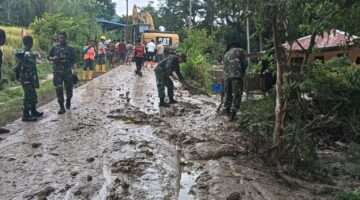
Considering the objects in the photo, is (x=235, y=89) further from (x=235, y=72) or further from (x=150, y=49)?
(x=150, y=49)

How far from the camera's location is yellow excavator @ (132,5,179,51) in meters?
27.2

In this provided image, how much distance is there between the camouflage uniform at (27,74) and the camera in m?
8.51

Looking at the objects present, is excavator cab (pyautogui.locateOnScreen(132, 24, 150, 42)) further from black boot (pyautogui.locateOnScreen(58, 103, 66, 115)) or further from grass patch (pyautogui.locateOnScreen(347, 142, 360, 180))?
grass patch (pyautogui.locateOnScreen(347, 142, 360, 180))

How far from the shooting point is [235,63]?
8930 mm

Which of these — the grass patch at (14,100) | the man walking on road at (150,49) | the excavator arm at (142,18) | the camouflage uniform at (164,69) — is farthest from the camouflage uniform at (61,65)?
the excavator arm at (142,18)

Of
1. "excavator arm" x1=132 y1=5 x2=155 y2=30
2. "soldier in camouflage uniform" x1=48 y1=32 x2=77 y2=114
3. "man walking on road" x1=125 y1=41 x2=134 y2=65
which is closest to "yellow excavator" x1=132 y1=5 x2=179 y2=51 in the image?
"excavator arm" x1=132 y1=5 x2=155 y2=30

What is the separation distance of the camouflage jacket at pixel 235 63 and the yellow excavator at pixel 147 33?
1614 cm

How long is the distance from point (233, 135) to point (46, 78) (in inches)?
476

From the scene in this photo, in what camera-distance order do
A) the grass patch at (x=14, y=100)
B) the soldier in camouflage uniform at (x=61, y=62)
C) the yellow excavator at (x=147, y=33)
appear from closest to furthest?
the soldier in camouflage uniform at (x=61, y=62), the grass patch at (x=14, y=100), the yellow excavator at (x=147, y=33)

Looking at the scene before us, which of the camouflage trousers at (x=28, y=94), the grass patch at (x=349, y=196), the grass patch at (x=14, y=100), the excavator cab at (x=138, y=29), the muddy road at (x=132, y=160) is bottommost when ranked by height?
the grass patch at (x=14, y=100)

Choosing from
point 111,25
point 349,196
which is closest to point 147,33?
point 111,25

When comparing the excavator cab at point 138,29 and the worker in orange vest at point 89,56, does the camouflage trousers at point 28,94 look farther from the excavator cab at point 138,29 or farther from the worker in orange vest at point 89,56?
the excavator cab at point 138,29

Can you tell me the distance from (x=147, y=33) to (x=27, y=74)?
62.5 feet

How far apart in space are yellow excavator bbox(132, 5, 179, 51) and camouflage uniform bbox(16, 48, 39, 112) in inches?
658
